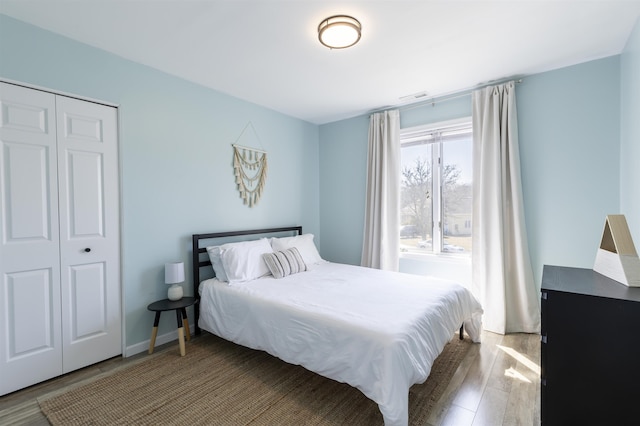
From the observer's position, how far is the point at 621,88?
2465 millimetres

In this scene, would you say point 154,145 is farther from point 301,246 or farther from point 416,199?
point 416,199

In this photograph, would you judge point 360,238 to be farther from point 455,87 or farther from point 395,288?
point 455,87

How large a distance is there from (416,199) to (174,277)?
302cm

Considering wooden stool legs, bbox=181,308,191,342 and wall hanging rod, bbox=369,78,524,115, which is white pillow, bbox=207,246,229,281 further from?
wall hanging rod, bbox=369,78,524,115

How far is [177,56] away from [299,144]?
208cm

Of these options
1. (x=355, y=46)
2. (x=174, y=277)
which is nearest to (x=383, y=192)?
(x=355, y=46)

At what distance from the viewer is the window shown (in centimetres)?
340

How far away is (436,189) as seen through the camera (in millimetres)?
3596

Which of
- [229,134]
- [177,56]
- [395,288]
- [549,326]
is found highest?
[177,56]

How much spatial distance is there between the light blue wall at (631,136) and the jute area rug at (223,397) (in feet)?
5.92

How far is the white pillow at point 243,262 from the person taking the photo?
9.34 ft

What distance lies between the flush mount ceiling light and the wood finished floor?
2683mm

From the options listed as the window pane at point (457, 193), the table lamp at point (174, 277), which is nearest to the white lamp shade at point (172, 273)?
the table lamp at point (174, 277)

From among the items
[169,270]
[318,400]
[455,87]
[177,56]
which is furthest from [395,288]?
[177,56]
